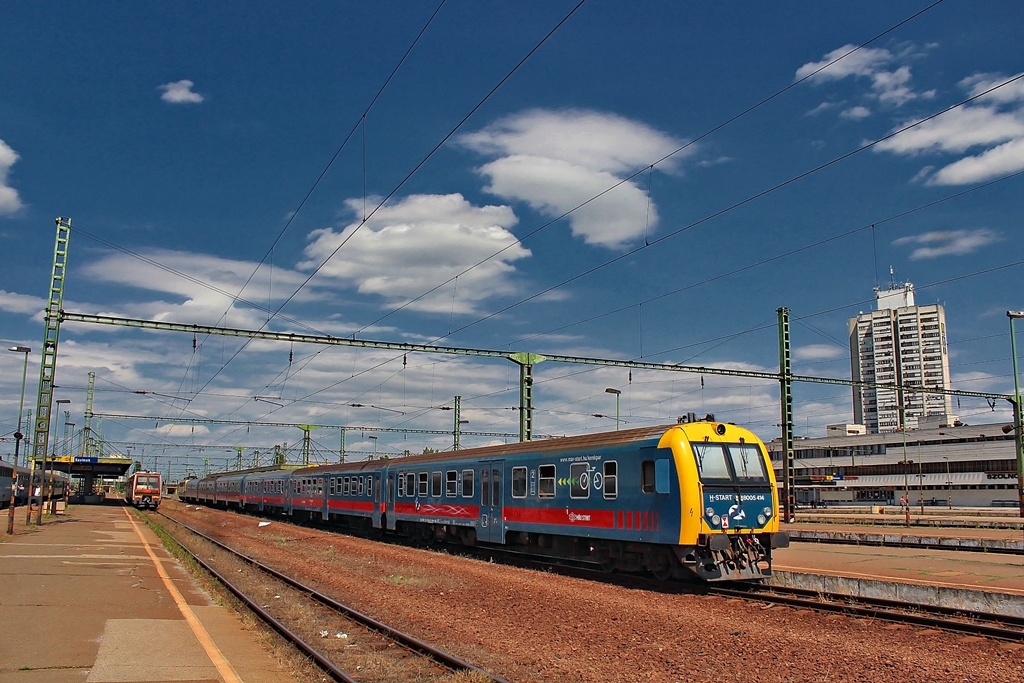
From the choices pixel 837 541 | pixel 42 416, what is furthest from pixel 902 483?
pixel 42 416

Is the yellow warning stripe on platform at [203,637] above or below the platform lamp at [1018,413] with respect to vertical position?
below

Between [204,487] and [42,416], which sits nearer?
[42,416]

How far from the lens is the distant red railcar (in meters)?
65.5

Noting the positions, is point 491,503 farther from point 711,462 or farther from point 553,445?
point 711,462

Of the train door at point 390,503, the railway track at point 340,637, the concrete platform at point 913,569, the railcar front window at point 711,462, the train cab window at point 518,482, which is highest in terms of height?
the railcar front window at point 711,462

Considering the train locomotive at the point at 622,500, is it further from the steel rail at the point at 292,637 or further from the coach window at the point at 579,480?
the steel rail at the point at 292,637

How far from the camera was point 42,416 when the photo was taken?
32.7m

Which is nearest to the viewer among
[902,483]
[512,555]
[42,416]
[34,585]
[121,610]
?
[121,610]

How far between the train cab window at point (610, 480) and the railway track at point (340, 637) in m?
6.20

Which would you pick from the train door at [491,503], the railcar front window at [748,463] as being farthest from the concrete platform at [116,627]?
the railcar front window at [748,463]

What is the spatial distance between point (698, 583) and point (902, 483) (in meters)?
76.4

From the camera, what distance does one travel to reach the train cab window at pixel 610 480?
58.4 ft

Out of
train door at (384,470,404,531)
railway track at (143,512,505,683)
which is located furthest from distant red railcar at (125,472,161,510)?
railway track at (143,512,505,683)

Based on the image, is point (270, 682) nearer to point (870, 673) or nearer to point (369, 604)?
point (369, 604)
